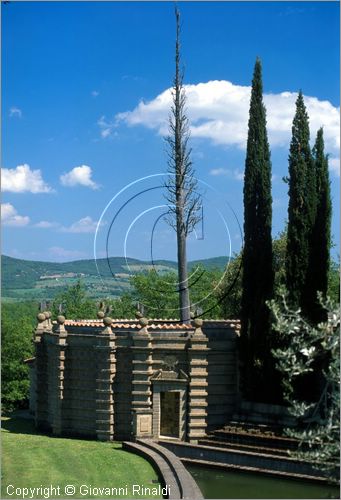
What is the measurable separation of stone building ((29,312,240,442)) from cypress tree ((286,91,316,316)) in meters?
3.91

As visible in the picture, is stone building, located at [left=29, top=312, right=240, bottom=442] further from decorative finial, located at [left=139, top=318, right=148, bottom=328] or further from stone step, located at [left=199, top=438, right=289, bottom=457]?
stone step, located at [left=199, top=438, right=289, bottom=457]

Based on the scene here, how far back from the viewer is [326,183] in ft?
88.3

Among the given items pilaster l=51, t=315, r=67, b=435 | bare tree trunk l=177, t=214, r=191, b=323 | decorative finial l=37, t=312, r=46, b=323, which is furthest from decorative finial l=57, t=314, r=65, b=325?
bare tree trunk l=177, t=214, r=191, b=323

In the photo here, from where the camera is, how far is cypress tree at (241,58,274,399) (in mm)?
26781

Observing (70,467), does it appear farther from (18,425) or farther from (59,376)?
(18,425)

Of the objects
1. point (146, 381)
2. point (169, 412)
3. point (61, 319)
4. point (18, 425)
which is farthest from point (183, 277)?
point (18, 425)

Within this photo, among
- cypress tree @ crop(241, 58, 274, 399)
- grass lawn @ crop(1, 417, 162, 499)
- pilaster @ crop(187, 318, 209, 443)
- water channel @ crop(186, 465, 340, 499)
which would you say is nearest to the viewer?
grass lawn @ crop(1, 417, 162, 499)

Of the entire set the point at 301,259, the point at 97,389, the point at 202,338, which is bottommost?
the point at 97,389

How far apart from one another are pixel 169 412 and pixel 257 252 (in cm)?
681

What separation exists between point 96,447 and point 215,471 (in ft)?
15.4

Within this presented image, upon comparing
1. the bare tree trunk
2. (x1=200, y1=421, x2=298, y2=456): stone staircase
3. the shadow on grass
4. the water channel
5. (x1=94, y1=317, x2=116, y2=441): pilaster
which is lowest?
the shadow on grass

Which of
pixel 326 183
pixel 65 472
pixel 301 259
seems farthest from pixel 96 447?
pixel 326 183

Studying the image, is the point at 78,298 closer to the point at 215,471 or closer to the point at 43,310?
the point at 43,310

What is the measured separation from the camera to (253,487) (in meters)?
22.9
